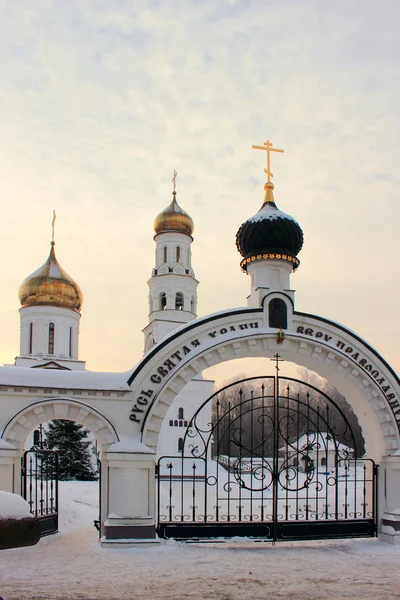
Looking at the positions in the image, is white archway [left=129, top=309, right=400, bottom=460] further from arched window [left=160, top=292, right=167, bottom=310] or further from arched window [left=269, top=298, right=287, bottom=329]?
arched window [left=160, top=292, right=167, bottom=310]

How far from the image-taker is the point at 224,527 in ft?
32.9

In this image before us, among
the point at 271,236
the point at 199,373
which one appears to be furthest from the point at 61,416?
the point at 271,236

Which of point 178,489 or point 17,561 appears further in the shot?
point 178,489

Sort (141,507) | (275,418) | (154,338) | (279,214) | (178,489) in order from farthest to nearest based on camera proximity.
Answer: (154,338) → (178,489) → (279,214) → (275,418) → (141,507)

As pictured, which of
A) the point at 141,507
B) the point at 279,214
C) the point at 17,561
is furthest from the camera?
the point at 279,214

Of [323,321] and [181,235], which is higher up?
[181,235]

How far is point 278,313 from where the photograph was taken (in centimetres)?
1091

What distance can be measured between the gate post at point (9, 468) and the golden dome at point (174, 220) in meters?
23.6

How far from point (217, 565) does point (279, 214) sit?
5.85 metres

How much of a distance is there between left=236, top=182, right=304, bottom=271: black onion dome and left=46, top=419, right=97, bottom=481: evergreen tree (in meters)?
15.1

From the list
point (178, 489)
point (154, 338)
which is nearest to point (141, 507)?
point (178, 489)

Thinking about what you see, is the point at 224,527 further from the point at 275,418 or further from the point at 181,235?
the point at 181,235

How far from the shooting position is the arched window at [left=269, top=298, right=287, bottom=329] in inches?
427

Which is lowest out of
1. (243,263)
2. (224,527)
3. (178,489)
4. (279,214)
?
(178,489)
